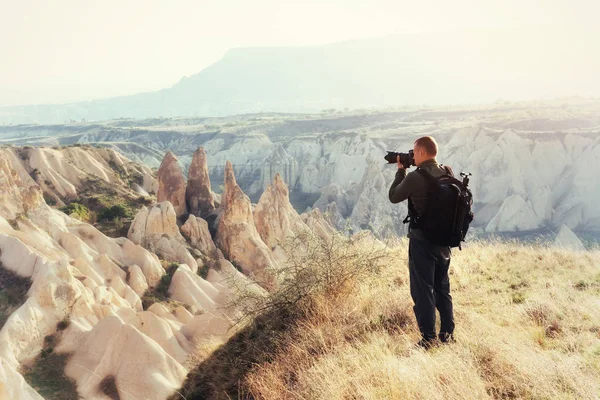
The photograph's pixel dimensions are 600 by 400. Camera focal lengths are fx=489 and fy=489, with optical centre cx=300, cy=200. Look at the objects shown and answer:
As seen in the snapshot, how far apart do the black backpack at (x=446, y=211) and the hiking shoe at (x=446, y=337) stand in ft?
2.69

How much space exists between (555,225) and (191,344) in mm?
38492

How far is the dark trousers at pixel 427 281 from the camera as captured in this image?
422 centimetres

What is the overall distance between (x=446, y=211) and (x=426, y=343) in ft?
3.79

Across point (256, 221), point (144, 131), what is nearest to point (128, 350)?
point (256, 221)

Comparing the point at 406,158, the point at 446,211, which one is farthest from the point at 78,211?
the point at 446,211

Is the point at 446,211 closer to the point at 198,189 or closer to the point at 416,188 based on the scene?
the point at 416,188

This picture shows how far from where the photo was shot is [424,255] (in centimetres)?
422

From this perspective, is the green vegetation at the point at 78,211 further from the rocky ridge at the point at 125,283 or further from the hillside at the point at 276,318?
the hillside at the point at 276,318

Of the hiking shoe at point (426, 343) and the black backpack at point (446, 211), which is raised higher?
the black backpack at point (446, 211)

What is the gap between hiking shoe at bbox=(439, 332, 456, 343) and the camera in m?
4.23

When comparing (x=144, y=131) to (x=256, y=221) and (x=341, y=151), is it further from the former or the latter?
(x=256, y=221)

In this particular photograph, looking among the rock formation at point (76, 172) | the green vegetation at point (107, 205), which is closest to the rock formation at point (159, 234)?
the green vegetation at point (107, 205)

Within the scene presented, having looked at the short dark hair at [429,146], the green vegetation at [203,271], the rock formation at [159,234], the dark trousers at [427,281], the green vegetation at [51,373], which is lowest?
the green vegetation at [203,271]

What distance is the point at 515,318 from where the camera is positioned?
15.7ft
